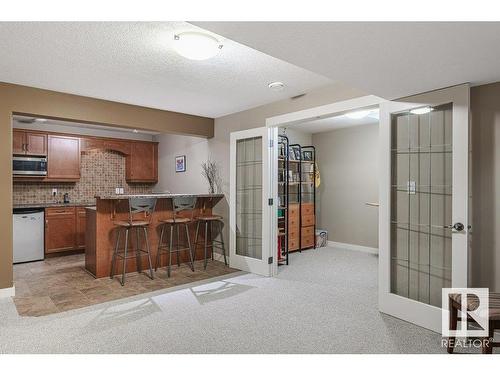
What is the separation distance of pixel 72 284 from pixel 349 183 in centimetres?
495

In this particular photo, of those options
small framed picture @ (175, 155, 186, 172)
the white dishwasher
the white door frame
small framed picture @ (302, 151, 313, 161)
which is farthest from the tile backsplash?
the white door frame

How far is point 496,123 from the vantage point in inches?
103

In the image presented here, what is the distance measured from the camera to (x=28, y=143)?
218 inches

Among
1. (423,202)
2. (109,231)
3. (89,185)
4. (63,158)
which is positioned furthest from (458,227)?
(89,185)

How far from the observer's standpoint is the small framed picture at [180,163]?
6.32m

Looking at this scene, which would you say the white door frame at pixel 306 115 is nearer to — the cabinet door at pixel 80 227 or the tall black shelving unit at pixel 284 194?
A: the tall black shelving unit at pixel 284 194

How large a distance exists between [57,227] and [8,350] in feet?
11.9

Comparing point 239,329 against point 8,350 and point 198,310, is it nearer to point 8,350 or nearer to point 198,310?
point 198,310

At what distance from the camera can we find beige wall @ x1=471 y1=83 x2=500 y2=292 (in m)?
2.62

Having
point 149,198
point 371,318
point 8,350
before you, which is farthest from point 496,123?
point 8,350

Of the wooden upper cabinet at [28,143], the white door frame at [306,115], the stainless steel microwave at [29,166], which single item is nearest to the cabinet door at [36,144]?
the wooden upper cabinet at [28,143]

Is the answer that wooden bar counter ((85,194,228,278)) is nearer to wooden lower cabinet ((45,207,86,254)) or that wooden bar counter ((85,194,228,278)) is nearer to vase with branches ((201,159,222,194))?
vase with branches ((201,159,222,194))

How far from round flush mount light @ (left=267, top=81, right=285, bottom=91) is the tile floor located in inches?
101

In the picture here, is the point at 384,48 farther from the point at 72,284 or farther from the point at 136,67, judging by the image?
the point at 72,284
